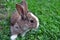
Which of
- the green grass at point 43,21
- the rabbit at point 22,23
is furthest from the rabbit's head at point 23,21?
the green grass at point 43,21

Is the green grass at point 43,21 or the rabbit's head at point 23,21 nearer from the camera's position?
the rabbit's head at point 23,21

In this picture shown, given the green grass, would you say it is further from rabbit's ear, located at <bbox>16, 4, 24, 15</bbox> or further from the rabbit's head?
rabbit's ear, located at <bbox>16, 4, 24, 15</bbox>

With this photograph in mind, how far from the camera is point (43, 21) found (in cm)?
609

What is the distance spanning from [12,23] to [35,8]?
3.91 ft

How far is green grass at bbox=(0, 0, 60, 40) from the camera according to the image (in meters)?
5.56

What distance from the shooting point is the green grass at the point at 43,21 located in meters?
5.56

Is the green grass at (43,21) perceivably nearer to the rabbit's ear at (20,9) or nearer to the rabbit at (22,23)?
the rabbit at (22,23)

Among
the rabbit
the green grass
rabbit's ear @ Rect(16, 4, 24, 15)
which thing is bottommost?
the green grass

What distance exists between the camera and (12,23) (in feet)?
18.4

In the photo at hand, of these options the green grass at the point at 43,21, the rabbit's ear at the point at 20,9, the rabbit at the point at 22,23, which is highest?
the rabbit's ear at the point at 20,9

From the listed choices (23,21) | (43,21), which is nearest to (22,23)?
(23,21)

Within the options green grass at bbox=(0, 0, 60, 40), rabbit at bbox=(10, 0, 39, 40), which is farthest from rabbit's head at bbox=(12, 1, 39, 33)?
green grass at bbox=(0, 0, 60, 40)

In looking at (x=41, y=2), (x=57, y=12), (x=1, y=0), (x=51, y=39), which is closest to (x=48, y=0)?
(x=41, y=2)

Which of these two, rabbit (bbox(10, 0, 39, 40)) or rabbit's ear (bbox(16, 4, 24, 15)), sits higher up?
rabbit's ear (bbox(16, 4, 24, 15))
